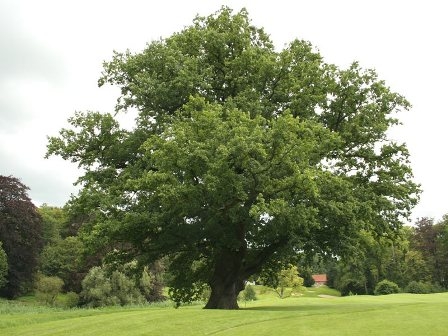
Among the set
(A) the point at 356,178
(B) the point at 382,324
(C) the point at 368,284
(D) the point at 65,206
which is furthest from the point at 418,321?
(C) the point at 368,284

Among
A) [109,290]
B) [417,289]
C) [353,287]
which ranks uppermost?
[353,287]

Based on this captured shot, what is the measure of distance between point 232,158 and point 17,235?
50974 mm

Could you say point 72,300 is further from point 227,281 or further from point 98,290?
point 227,281

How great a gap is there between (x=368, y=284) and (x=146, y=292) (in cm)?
4828

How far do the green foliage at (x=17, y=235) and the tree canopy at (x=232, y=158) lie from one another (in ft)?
133

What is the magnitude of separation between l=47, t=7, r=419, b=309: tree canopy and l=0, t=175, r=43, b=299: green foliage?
40.6 m

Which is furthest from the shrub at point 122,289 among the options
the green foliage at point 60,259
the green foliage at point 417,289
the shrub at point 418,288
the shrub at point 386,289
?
the shrub at point 418,288

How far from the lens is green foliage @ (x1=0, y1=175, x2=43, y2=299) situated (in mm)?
61594

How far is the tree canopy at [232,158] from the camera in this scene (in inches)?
819

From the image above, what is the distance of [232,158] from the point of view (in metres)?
20.4

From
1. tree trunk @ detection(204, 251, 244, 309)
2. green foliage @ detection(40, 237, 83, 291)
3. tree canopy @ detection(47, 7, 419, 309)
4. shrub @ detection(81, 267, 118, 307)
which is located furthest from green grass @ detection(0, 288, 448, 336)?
green foliage @ detection(40, 237, 83, 291)

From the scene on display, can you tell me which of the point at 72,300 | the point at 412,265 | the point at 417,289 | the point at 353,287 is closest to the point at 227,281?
the point at 72,300

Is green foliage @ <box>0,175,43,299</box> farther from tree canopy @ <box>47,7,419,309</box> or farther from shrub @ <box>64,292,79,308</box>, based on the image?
tree canopy @ <box>47,7,419,309</box>

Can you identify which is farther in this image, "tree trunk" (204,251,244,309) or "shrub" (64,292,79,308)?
"shrub" (64,292,79,308)
